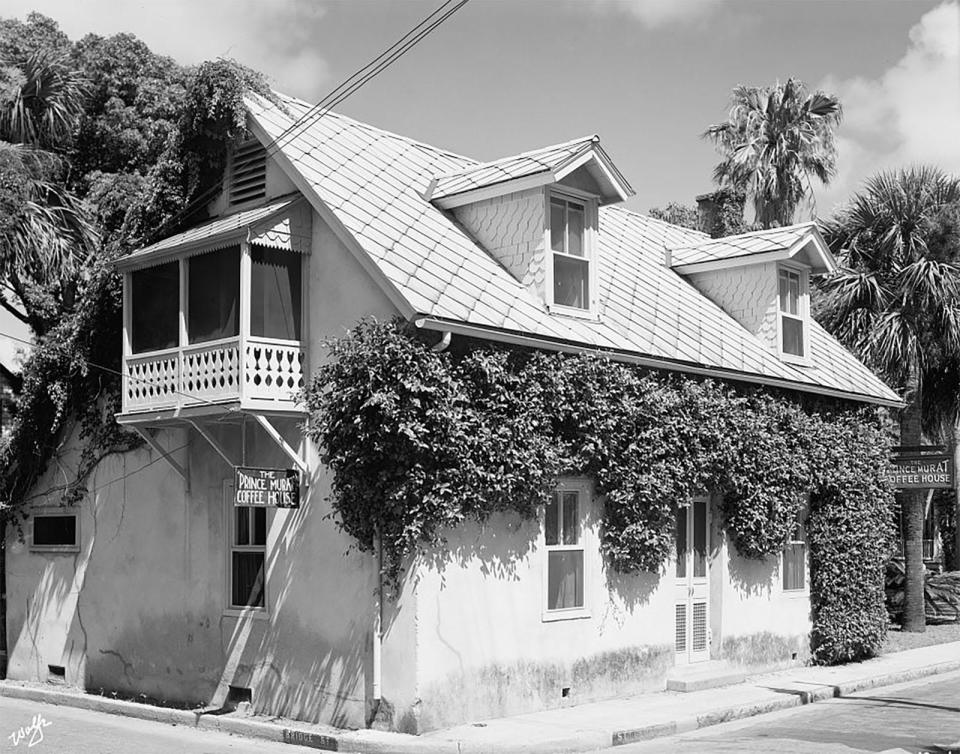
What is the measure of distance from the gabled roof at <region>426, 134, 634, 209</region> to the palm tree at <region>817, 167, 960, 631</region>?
30.7ft

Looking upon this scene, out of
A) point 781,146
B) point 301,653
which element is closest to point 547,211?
point 301,653

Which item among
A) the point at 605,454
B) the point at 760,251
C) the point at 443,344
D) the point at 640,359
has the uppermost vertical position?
the point at 760,251

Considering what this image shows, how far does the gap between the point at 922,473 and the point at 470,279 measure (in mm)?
10413

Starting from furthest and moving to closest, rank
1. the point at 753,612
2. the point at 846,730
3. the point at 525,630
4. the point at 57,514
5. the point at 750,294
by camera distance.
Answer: the point at 750,294, the point at 753,612, the point at 57,514, the point at 525,630, the point at 846,730

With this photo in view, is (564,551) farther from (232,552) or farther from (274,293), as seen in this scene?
(274,293)

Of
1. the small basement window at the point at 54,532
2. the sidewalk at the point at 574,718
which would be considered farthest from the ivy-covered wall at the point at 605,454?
A: the small basement window at the point at 54,532

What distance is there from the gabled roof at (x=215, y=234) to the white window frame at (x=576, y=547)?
4818 mm

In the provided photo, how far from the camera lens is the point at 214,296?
14.7 meters

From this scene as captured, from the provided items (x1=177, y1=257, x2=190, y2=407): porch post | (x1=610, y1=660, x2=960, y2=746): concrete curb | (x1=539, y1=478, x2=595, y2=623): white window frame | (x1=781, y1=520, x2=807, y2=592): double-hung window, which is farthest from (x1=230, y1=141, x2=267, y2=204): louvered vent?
(x1=781, y1=520, x2=807, y2=592): double-hung window

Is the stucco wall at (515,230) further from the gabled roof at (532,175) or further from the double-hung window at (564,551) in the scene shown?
the double-hung window at (564,551)

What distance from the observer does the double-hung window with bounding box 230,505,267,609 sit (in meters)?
15.1

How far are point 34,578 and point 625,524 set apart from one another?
9.16 m

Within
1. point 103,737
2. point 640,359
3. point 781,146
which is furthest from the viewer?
point 781,146

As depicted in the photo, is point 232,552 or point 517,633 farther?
point 232,552
